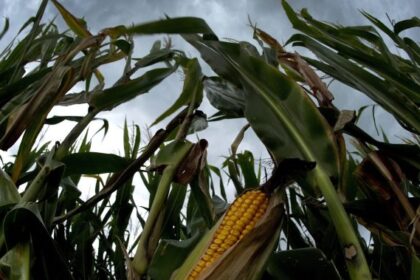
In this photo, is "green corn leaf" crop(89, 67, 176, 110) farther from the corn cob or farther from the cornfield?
the corn cob

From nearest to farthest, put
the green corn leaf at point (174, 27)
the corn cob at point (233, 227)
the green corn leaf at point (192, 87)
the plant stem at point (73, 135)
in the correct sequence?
the corn cob at point (233, 227)
the green corn leaf at point (174, 27)
the plant stem at point (73, 135)
the green corn leaf at point (192, 87)

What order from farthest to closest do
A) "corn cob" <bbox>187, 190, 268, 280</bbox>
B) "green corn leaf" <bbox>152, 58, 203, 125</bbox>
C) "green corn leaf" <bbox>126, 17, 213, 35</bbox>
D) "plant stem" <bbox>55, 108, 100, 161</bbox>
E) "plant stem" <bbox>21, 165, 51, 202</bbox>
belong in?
"green corn leaf" <bbox>152, 58, 203, 125</bbox>
"plant stem" <bbox>55, 108, 100, 161</bbox>
"plant stem" <bbox>21, 165, 51, 202</bbox>
"green corn leaf" <bbox>126, 17, 213, 35</bbox>
"corn cob" <bbox>187, 190, 268, 280</bbox>

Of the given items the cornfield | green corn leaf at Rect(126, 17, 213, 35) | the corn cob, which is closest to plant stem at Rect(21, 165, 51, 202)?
the cornfield

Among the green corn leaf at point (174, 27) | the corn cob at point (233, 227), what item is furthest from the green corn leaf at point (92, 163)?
the corn cob at point (233, 227)

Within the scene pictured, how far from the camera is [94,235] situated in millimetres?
1821

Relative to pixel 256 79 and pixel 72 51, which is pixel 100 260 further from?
pixel 256 79

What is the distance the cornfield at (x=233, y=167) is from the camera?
3.50ft

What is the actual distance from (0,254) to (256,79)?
0.73 meters

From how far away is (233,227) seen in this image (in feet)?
3.37

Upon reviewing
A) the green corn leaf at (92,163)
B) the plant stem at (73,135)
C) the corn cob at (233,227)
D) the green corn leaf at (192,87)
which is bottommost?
the corn cob at (233,227)

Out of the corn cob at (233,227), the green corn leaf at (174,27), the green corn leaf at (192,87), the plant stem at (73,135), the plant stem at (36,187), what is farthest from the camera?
the green corn leaf at (192,87)

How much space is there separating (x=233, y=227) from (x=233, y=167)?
0.74m

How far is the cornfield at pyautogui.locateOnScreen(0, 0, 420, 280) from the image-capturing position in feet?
3.50

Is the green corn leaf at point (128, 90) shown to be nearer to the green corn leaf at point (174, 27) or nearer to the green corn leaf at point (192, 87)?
the green corn leaf at point (192, 87)
